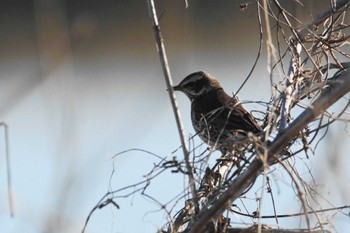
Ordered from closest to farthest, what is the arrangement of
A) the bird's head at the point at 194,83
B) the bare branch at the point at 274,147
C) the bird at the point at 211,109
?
1. the bare branch at the point at 274,147
2. the bird at the point at 211,109
3. the bird's head at the point at 194,83

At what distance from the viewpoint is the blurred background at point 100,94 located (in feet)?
7.27

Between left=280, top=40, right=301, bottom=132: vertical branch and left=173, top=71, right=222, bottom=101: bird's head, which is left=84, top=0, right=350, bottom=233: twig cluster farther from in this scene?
left=173, top=71, right=222, bottom=101: bird's head

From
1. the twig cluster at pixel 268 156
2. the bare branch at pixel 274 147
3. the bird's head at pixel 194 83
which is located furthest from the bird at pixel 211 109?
the bare branch at pixel 274 147

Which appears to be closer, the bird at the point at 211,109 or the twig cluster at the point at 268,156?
the twig cluster at the point at 268,156

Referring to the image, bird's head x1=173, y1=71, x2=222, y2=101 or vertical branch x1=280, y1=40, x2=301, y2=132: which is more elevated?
bird's head x1=173, y1=71, x2=222, y2=101

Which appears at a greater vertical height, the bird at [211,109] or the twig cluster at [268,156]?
the bird at [211,109]

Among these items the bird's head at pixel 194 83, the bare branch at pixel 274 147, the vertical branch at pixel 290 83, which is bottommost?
the bare branch at pixel 274 147

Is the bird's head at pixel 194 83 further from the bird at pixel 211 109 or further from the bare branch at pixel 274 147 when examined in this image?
the bare branch at pixel 274 147

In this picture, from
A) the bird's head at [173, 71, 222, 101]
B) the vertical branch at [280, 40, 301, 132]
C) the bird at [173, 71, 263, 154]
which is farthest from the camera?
the bird's head at [173, 71, 222, 101]

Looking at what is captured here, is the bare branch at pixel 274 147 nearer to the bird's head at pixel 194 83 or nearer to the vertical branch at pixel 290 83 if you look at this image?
the vertical branch at pixel 290 83

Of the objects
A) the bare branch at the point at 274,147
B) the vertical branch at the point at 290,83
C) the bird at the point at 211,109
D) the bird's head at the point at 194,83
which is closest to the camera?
the bare branch at the point at 274,147

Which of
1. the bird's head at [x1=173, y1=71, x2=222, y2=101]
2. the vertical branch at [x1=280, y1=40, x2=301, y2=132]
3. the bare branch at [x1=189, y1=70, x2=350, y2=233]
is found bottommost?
the bare branch at [x1=189, y1=70, x2=350, y2=233]

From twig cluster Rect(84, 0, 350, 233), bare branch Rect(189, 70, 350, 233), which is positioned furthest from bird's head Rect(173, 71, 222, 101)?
bare branch Rect(189, 70, 350, 233)

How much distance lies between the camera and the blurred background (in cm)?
221
